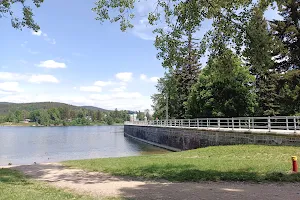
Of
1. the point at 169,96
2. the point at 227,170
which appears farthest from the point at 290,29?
the point at 169,96

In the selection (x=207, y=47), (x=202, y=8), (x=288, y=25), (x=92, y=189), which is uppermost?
(x=288, y=25)

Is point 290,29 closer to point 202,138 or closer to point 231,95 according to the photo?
point 231,95

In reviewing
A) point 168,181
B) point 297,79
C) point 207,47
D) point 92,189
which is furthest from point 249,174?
point 297,79

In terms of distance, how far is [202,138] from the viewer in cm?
2861

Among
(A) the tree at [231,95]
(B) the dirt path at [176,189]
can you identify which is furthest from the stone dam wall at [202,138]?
(B) the dirt path at [176,189]

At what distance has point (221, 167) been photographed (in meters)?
13.2

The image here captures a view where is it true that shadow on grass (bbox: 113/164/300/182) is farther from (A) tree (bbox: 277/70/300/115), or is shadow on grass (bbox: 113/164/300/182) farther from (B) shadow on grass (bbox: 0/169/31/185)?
(A) tree (bbox: 277/70/300/115)

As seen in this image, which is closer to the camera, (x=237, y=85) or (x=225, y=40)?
(x=225, y=40)

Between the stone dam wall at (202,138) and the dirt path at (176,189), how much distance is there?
364 inches

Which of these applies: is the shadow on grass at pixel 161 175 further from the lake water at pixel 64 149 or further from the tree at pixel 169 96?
the tree at pixel 169 96

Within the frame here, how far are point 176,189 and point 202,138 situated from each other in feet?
64.8

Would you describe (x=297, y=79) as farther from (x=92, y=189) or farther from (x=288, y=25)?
(x=92, y=189)

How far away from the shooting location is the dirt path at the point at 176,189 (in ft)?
27.2

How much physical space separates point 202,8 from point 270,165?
6.93m
